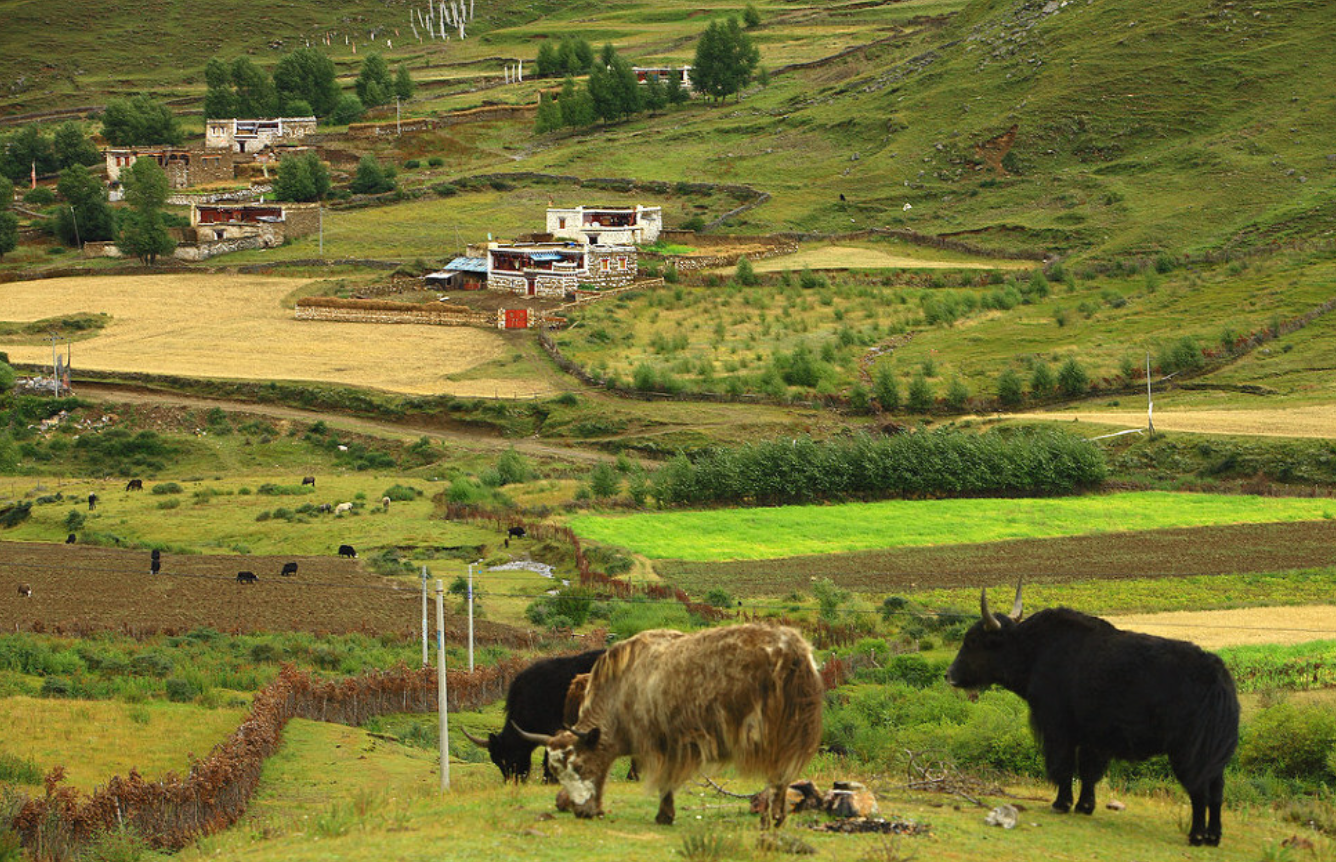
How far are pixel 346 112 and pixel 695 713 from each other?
144 m

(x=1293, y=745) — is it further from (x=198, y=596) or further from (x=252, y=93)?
(x=252, y=93)

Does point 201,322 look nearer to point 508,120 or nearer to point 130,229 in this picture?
point 130,229

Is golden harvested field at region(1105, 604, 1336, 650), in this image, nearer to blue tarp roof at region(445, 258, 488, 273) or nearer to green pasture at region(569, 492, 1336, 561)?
green pasture at region(569, 492, 1336, 561)

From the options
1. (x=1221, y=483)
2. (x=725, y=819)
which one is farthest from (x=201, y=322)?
(x=725, y=819)

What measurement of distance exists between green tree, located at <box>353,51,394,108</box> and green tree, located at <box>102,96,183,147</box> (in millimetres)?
21783

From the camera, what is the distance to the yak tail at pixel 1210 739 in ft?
49.3

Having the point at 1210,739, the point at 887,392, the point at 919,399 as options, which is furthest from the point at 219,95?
the point at 1210,739

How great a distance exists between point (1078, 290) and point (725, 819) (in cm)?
7825

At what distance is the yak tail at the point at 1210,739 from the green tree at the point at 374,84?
15124 centimetres

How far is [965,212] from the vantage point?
10925cm

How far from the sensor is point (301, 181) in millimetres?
116938

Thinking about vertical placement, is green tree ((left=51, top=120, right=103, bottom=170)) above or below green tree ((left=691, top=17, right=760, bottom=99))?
below

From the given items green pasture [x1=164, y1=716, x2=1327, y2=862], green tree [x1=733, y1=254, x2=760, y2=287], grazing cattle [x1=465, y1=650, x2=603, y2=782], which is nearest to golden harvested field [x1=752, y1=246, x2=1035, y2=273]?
green tree [x1=733, y1=254, x2=760, y2=287]

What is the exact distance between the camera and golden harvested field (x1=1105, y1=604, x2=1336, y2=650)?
32.6 m
